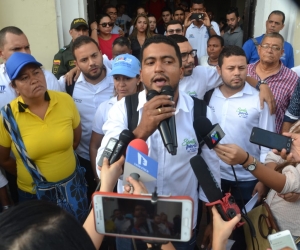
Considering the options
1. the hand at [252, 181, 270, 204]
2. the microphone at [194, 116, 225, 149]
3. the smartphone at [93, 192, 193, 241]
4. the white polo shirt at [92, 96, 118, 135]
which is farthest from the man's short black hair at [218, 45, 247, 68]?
the smartphone at [93, 192, 193, 241]

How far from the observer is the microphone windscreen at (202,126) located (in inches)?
65.9

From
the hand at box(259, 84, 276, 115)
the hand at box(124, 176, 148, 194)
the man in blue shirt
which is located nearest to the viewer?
the hand at box(124, 176, 148, 194)

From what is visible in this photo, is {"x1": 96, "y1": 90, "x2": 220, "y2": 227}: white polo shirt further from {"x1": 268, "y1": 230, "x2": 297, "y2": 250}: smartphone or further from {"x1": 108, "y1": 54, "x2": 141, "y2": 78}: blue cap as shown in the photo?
{"x1": 108, "y1": 54, "x2": 141, "y2": 78}: blue cap

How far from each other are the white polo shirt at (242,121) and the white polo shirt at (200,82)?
0.92 ft

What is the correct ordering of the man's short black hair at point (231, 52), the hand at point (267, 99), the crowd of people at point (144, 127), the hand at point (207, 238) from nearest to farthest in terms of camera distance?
the crowd of people at point (144, 127)
the hand at point (207, 238)
the hand at point (267, 99)
the man's short black hair at point (231, 52)

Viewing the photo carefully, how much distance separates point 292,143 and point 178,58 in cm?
84

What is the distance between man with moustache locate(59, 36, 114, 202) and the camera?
9.88ft

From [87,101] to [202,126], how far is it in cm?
161

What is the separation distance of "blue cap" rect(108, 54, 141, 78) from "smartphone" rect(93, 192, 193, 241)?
5.57 ft

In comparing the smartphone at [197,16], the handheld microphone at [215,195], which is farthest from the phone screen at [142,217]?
the smartphone at [197,16]

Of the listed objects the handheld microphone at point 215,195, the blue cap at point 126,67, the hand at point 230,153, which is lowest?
the handheld microphone at point 215,195

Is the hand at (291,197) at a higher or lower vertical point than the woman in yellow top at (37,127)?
lower

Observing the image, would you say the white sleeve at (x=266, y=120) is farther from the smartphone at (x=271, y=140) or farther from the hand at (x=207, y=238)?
the smartphone at (x=271, y=140)

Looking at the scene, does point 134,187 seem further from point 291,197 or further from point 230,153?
point 291,197
